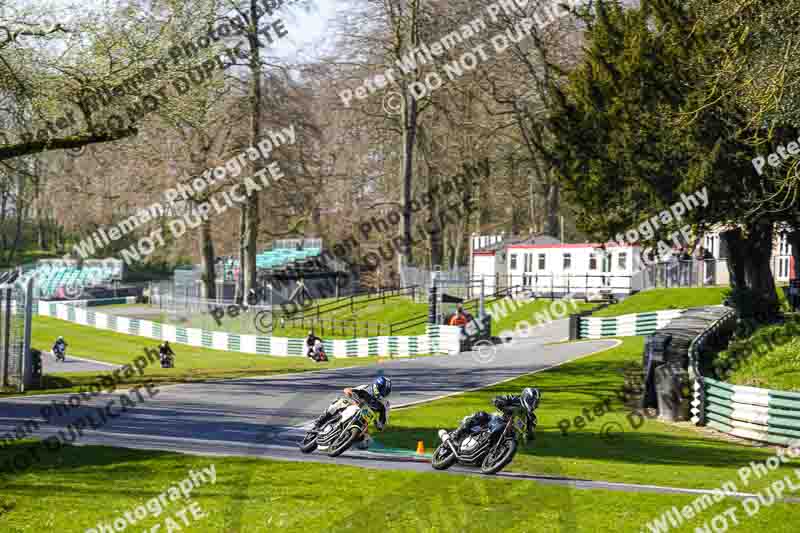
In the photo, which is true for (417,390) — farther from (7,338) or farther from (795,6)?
(795,6)

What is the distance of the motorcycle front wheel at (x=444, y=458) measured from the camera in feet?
39.3

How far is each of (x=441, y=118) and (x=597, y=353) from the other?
25.5m

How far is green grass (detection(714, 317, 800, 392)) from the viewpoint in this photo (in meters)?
20.0

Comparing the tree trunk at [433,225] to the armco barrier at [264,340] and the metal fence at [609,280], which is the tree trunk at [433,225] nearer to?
the metal fence at [609,280]

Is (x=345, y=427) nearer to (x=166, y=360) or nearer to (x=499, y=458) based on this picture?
(x=499, y=458)

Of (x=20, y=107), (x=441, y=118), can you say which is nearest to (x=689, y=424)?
(x=20, y=107)

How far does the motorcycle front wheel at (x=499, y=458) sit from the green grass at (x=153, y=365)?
15.0m

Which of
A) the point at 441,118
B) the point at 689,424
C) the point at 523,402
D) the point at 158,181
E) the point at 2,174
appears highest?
the point at 441,118

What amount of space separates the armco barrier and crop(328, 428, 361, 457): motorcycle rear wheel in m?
20.7

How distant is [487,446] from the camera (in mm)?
11758

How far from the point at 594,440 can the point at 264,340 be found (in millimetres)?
26203

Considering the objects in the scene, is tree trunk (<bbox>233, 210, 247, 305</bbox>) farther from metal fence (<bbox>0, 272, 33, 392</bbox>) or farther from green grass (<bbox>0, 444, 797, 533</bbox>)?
green grass (<bbox>0, 444, 797, 533</bbox>)

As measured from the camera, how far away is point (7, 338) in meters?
22.4

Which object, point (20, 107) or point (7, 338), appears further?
point (7, 338)
